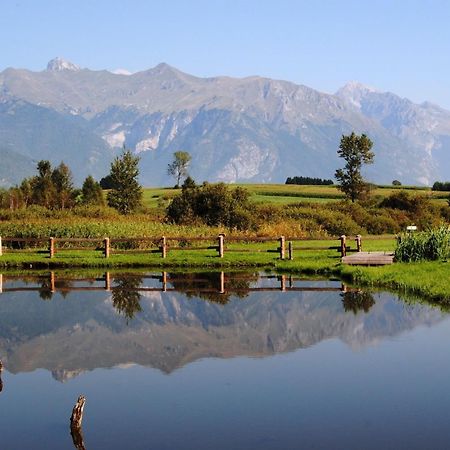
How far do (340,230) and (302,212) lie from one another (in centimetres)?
468

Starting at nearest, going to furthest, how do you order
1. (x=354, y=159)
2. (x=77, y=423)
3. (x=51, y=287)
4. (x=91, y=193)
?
1. (x=77, y=423)
2. (x=51, y=287)
3. (x=354, y=159)
4. (x=91, y=193)

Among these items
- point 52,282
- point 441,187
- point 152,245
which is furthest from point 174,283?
point 441,187

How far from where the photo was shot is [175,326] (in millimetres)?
32125

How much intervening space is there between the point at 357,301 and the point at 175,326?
29.3 feet

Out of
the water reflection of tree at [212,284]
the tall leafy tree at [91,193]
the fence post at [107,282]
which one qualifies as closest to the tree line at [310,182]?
the tall leafy tree at [91,193]

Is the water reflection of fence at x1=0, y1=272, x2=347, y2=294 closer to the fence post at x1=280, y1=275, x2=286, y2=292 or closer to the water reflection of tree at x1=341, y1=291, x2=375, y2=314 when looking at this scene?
the fence post at x1=280, y1=275, x2=286, y2=292

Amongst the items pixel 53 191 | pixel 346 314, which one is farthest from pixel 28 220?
pixel 346 314

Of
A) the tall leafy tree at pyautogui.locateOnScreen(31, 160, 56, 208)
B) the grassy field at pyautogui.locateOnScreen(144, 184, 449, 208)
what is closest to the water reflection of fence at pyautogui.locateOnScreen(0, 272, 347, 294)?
the tall leafy tree at pyautogui.locateOnScreen(31, 160, 56, 208)

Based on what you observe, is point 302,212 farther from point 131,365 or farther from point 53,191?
point 131,365

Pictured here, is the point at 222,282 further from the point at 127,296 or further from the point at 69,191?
the point at 69,191

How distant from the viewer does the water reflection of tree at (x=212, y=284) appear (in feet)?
131

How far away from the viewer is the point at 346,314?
111 feet

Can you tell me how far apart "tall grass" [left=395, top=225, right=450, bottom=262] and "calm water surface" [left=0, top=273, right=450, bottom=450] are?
813cm

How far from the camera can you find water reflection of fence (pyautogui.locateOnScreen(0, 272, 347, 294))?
42.2 meters
